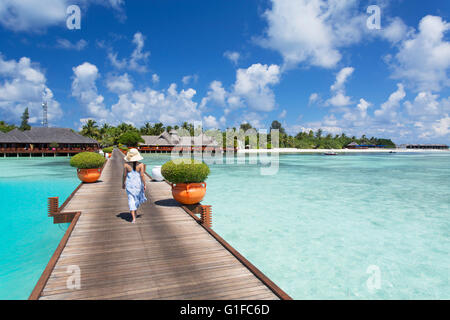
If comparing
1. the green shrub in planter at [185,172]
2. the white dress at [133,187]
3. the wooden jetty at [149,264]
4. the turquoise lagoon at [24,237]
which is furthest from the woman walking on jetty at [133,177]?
the turquoise lagoon at [24,237]

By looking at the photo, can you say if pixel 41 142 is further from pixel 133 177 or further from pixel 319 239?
pixel 319 239

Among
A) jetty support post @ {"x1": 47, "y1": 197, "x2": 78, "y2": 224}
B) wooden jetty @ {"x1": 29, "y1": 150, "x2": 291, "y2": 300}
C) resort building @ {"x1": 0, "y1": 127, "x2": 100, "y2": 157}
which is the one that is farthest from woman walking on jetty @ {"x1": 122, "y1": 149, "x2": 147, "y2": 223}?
resort building @ {"x1": 0, "y1": 127, "x2": 100, "y2": 157}

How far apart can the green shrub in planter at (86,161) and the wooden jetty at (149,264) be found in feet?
25.7

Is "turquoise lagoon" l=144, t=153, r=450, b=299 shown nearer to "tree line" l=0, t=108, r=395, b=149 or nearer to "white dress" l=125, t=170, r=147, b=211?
"white dress" l=125, t=170, r=147, b=211

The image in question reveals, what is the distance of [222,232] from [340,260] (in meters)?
4.72

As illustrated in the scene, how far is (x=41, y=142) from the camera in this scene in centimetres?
5906

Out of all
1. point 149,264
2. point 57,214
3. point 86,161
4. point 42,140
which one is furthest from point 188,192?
point 42,140

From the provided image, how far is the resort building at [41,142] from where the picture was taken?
186 ft

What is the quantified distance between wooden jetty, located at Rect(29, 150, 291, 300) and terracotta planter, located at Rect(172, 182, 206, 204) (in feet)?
4.21

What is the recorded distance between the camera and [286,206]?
16.2m

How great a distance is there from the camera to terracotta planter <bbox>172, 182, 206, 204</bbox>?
974cm
